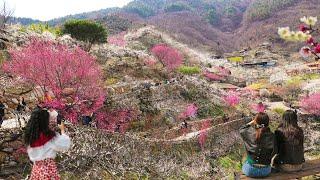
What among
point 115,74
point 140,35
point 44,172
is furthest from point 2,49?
point 140,35

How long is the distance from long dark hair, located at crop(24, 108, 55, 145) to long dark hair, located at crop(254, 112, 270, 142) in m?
3.48

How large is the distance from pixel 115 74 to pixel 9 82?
9.95 meters

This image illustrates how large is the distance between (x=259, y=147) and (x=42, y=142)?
3744 mm

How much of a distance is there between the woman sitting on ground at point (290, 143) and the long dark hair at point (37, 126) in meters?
4.07

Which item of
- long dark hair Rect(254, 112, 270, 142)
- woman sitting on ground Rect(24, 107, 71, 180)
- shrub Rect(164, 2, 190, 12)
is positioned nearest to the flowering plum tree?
long dark hair Rect(254, 112, 270, 142)

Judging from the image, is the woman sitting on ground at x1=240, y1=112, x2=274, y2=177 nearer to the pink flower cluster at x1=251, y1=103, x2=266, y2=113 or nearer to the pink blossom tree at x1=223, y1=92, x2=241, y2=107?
the pink blossom tree at x1=223, y1=92, x2=241, y2=107

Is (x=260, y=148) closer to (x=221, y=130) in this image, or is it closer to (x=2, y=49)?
(x=221, y=130)

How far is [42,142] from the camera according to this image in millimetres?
6492

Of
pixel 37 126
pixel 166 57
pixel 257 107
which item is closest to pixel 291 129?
pixel 37 126

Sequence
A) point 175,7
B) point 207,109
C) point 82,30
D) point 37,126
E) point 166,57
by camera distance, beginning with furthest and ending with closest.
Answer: point 175,7 < point 166,57 < point 82,30 < point 207,109 < point 37,126

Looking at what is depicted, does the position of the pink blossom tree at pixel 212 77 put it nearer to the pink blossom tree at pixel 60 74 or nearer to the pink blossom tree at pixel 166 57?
the pink blossom tree at pixel 166 57

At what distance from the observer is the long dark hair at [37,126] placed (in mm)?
6304

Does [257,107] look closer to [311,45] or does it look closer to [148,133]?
[148,133]

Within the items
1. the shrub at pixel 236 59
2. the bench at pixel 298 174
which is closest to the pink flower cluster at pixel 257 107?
the bench at pixel 298 174
